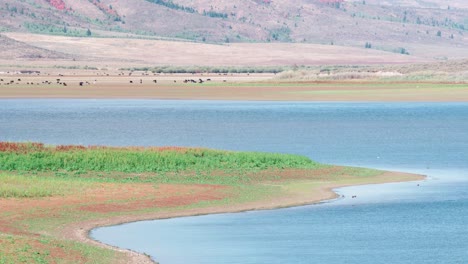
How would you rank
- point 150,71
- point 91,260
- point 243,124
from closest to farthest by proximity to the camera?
point 91,260
point 243,124
point 150,71

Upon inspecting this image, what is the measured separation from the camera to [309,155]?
4141 centimetres

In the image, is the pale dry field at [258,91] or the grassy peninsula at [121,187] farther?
the pale dry field at [258,91]

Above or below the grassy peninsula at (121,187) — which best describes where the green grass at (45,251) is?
above

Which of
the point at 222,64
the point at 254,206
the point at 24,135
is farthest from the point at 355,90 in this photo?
the point at 222,64

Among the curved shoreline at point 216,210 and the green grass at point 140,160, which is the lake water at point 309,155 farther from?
the green grass at point 140,160

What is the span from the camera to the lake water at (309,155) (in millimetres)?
21953

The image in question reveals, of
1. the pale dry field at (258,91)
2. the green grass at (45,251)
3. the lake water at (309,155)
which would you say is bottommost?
the pale dry field at (258,91)

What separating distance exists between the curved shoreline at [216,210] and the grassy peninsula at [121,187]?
0.9 inches

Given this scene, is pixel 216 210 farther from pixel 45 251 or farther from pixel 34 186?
pixel 45 251

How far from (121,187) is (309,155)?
12.9 m

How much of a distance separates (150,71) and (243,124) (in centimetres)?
10138

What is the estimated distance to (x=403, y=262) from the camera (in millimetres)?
20516

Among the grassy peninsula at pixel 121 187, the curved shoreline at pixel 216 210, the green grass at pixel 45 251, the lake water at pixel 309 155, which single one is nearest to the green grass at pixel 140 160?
the grassy peninsula at pixel 121 187

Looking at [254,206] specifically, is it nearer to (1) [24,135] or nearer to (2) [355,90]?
(1) [24,135]
